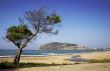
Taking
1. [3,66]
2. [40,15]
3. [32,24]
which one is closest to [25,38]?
[32,24]

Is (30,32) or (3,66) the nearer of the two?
(3,66)

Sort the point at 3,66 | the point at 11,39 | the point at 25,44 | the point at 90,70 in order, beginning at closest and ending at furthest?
the point at 90,70, the point at 3,66, the point at 25,44, the point at 11,39

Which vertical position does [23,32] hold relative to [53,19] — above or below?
below

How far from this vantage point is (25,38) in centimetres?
1977

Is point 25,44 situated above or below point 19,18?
below

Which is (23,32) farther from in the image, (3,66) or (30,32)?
(3,66)

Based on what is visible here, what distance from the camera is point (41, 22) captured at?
18469 millimetres

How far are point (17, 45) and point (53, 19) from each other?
484cm

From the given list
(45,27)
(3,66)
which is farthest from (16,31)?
(3,66)

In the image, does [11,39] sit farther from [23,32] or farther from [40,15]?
[40,15]

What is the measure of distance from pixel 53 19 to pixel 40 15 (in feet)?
4.75

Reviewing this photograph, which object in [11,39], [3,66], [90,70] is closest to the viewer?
[90,70]

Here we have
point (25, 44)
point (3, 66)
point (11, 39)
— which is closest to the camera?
point (3, 66)

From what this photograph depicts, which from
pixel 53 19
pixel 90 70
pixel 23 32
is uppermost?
pixel 53 19
